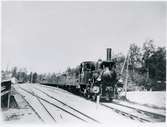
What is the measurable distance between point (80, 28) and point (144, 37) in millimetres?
1126

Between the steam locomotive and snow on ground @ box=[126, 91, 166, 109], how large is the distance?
340 millimetres

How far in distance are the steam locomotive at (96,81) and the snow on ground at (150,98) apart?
0.34m

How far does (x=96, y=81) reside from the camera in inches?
198

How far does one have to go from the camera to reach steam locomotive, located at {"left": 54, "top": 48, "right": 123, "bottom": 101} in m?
4.70

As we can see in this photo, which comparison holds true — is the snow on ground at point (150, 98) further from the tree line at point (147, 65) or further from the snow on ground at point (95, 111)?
the snow on ground at point (95, 111)

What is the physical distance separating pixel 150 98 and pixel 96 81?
1.14 m

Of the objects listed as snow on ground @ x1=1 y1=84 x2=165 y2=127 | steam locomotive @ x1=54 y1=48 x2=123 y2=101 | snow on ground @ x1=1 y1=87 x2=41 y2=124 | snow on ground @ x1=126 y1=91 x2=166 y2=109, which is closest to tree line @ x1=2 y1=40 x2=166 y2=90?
snow on ground @ x1=126 y1=91 x2=166 y2=109

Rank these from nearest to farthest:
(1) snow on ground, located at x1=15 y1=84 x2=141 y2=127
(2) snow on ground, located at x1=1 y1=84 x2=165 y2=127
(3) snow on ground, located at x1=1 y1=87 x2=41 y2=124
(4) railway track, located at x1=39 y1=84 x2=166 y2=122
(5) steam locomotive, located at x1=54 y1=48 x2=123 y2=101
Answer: (3) snow on ground, located at x1=1 y1=87 x2=41 y2=124 < (2) snow on ground, located at x1=1 y1=84 x2=165 y2=127 < (1) snow on ground, located at x1=15 y1=84 x2=141 y2=127 < (4) railway track, located at x1=39 y1=84 x2=166 y2=122 < (5) steam locomotive, located at x1=54 y1=48 x2=123 y2=101

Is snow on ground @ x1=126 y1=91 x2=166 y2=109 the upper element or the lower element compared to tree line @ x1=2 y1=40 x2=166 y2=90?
lower

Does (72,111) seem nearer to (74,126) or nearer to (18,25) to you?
(74,126)

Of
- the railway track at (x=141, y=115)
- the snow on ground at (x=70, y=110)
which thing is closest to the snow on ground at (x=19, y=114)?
the snow on ground at (x=70, y=110)

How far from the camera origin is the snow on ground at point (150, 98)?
4.26 m

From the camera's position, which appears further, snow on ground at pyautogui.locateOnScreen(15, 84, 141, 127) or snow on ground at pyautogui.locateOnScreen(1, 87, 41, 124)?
snow on ground at pyautogui.locateOnScreen(15, 84, 141, 127)

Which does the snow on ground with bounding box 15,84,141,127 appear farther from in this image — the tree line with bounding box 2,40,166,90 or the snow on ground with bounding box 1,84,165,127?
the tree line with bounding box 2,40,166,90
